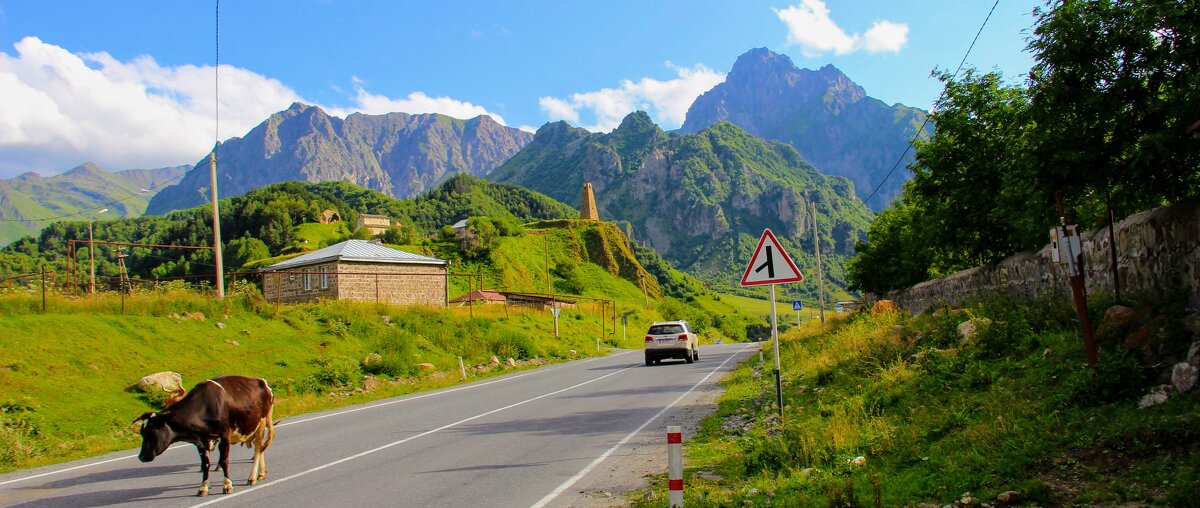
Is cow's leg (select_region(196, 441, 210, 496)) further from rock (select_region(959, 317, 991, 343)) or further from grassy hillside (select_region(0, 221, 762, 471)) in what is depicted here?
rock (select_region(959, 317, 991, 343))

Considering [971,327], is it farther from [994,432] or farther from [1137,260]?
[994,432]

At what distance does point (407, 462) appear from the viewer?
9602 mm

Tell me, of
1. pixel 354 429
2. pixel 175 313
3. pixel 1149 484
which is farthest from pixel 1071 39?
pixel 175 313

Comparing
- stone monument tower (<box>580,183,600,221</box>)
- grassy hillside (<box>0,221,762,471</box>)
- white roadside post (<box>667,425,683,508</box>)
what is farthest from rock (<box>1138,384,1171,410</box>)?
stone monument tower (<box>580,183,600,221</box>)

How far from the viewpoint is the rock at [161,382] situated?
57.0 feet

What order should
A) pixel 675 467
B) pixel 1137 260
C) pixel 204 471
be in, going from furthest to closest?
pixel 1137 260, pixel 204 471, pixel 675 467

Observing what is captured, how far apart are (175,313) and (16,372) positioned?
7865mm

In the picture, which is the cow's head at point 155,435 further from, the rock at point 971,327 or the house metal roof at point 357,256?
the house metal roof at point 357,256

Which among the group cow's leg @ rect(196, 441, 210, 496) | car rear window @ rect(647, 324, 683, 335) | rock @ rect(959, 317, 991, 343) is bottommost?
cow's leg @ rect(196, 441, 210, 496)

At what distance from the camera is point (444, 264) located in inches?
2153

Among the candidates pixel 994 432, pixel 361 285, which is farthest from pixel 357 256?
pixel 994 432

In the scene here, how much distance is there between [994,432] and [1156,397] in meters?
1.41

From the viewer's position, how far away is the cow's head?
7637mm

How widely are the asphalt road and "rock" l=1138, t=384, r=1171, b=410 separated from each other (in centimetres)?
548
